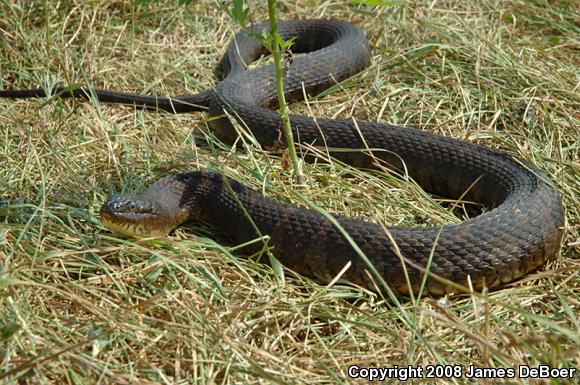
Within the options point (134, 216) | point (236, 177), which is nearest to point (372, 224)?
point (236, 177)

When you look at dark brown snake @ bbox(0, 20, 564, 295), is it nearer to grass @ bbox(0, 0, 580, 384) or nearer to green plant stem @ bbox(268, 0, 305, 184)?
grass @ bbox(0, 0, 580, 384)

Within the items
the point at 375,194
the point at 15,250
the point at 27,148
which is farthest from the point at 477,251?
the point at 27,148

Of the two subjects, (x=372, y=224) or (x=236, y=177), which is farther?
(x=236, y=177)

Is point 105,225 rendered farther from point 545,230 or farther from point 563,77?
point 563,77

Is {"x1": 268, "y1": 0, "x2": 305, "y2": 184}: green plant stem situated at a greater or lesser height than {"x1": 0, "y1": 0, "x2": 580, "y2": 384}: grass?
greater

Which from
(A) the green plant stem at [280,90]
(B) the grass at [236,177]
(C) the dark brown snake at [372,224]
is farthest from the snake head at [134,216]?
(A) the green plant stem at [280,90]

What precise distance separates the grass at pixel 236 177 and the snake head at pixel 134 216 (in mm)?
153

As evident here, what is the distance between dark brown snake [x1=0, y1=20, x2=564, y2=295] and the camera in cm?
534

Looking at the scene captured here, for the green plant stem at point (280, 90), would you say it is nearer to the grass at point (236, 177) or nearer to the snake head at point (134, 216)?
the grass at point (236, 177)

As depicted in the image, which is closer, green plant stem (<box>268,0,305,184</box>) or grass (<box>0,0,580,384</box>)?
grass (<box>0,0,580,384</box>)

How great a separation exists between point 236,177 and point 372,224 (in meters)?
1.46

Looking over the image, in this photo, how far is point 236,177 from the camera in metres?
6.49

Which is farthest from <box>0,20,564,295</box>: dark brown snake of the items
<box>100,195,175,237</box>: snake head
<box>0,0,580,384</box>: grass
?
<box>0,0,580,384</box>: grass

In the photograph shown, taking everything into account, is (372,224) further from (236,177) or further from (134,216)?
(134,216)
